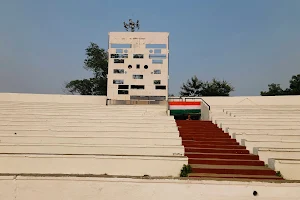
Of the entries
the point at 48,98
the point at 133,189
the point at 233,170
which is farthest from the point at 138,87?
the point at 133,189

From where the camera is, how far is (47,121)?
31.4ft

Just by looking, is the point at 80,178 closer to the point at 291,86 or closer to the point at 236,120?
the point at 236,120

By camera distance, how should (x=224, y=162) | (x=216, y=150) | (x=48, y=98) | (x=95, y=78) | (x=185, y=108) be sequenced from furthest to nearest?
(x=95, y=78) < (x=48, y=98) < (x=185, y=108) < (x=216, y=150) < (x=224, y=162)

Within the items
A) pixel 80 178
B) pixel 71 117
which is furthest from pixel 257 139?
pixel 71 117

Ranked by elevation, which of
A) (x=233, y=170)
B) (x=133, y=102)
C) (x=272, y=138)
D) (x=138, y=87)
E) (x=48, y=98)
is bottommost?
(x=233, y=170)

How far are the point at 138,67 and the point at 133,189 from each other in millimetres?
14067

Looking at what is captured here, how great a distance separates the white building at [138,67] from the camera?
55.3 ft

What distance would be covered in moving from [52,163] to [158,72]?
1225 centimetres

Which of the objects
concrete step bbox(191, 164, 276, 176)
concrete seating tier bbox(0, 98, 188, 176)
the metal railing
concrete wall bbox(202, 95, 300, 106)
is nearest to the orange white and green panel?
the metal railing

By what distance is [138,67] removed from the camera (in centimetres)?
1706

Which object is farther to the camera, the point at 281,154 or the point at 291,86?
the point at 291,86

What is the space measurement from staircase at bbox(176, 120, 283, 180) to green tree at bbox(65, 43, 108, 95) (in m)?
24.3

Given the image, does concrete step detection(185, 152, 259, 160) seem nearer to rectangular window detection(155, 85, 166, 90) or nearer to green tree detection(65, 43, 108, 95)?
rectangular window detection(155, 85, 166, 90)

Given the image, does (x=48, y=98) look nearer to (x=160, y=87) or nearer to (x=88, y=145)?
(x=160, y=87)
